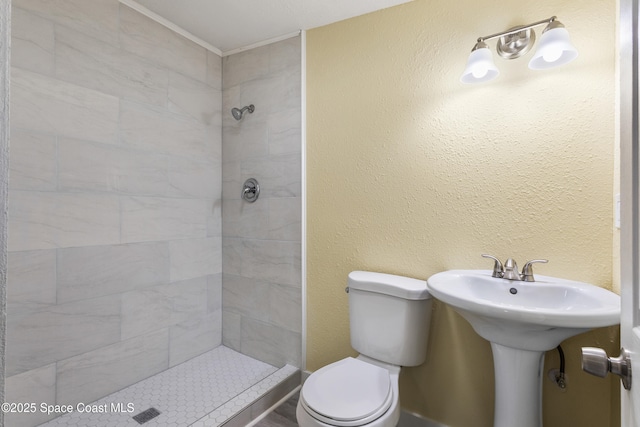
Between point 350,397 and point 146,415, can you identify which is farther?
point 146,415

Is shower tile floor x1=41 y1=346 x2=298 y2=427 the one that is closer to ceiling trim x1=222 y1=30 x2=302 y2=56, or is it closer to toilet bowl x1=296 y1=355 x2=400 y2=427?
toilet bowl x1=296 y1=355 x2=400 y2=427

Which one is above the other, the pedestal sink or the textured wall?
the textured wall

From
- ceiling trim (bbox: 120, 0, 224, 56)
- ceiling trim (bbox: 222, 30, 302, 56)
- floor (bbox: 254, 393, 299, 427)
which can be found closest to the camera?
floor (bbox: 254, 393, 299, 427)

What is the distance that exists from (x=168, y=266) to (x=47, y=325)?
62 centimetres

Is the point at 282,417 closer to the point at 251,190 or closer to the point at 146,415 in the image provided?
the point at 146,415

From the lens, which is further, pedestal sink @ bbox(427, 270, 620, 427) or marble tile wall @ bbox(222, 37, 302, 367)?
marble tile wall @ bbox(222, 37, 302, 367)

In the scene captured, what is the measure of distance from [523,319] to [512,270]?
42 centimetres

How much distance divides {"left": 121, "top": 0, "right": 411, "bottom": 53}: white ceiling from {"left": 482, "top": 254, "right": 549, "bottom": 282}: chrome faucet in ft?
4.61

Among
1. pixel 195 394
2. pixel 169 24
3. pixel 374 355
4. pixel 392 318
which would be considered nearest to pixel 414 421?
pixel 374 355

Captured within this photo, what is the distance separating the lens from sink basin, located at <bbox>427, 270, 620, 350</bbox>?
92cm

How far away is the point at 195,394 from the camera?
1718mm

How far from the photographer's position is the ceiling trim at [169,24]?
1.74 m

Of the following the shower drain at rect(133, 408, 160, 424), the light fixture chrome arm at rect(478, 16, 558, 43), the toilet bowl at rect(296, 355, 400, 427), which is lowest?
the shower drain at rect(133, 408, 160, 424)

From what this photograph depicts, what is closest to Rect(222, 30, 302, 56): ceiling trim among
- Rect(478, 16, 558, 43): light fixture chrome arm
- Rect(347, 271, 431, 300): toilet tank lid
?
Rect(478, 16, 558, 43): light fixture chrome arm
